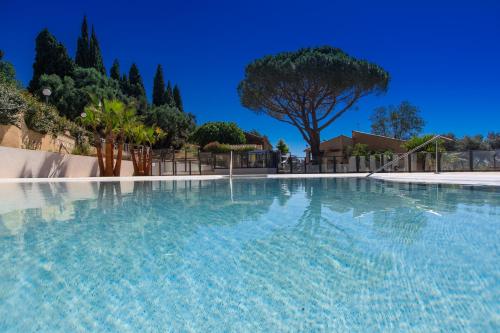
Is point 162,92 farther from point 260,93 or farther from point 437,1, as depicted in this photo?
point 437,1

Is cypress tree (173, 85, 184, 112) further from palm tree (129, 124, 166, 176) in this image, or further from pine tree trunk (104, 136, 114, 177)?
pine tree trunk (104, 136, 114, 177)

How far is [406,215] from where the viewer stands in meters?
5.31

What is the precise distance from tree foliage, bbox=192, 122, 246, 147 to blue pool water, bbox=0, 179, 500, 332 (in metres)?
39.1

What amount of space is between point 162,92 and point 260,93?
85.3ft

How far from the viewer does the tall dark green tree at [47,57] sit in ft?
119

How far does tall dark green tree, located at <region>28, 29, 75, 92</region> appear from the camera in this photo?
36.3 m

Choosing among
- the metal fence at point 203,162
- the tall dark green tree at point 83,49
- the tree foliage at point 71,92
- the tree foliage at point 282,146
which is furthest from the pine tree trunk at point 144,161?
the tree foliage at point 282,146

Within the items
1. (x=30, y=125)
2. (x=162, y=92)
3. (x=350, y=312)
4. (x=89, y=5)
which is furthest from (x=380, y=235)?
(x=162, y=92)

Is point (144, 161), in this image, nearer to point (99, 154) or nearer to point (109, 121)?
point (99, 154)

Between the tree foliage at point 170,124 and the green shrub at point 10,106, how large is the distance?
2330cm

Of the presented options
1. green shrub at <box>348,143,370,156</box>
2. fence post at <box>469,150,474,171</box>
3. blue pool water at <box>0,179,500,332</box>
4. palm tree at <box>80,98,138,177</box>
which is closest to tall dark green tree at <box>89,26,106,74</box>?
palm tree at <box>80,98,138,177</box>

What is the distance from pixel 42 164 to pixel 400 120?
4064cm

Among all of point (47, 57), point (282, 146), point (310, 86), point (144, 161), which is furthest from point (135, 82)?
point (310, 86)

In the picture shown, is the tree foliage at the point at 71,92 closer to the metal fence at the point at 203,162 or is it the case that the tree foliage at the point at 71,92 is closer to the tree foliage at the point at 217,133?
the metal fence at the point at 203,162
